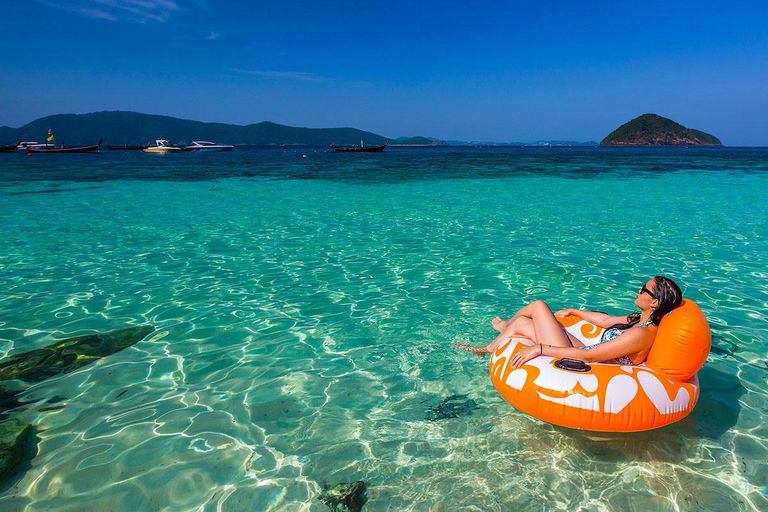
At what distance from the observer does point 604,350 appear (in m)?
3.88

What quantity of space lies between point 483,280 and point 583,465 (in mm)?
4754

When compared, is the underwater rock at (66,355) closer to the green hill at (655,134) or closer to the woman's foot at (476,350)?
the woman's foot at (476,350)

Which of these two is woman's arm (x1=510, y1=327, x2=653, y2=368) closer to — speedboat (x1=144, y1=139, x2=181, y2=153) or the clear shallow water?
the clear shallow water

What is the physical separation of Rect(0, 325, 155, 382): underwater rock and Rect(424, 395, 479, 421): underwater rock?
3968mm

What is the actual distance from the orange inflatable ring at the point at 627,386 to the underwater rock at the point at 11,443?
413 centimetres

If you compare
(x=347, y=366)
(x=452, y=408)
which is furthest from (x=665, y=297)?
(x=347, y=366)

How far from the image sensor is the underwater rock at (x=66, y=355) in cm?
492

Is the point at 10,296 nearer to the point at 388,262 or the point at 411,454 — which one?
the point at 388,262

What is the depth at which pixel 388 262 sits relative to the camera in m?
9.25

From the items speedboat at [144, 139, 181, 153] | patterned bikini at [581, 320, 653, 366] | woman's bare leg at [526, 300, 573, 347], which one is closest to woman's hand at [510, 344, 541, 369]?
woman's bare leg at [526, 300, 573, 347]

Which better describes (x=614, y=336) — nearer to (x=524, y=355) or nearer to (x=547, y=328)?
(x=547, y=328)

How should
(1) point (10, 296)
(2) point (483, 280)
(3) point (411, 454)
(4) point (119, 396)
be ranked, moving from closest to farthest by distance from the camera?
(3) point (411, 454)
(4) point (119, 396)
(1) point (10, 296)
(2) point (483, 280)

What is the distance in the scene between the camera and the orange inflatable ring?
342 centimetres

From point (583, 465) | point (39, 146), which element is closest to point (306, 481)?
point (583, 465)
